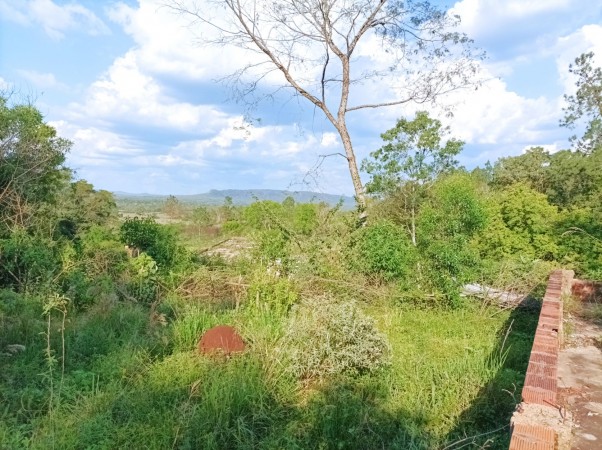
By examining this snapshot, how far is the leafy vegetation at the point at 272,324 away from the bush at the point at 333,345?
17 millimetres

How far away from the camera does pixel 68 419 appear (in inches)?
140

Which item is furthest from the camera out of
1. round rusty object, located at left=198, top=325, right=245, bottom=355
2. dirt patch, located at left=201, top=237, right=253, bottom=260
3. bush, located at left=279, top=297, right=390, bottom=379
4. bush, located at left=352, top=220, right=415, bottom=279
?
dirt patch, located at left=201, top=237, right=253, bottom=260

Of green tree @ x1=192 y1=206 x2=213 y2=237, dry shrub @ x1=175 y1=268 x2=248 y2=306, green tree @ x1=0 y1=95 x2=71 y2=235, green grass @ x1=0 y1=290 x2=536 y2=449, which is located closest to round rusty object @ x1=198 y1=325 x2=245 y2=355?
green grass @ x1=0 y1=290 x2=536 y2=449

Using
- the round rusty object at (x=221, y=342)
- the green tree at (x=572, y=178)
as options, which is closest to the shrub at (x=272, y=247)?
the round rusty object at (x=221, y=342)

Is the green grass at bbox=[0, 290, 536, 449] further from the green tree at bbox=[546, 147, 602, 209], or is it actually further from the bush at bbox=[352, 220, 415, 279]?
the green tree at bbox=[546, 147, 602, 209]

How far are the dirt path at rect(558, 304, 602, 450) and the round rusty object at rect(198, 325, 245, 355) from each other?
299 centimetres

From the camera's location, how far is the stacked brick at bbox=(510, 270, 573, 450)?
2.04 metres

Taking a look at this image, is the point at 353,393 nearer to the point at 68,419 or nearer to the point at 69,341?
the point at 68,419

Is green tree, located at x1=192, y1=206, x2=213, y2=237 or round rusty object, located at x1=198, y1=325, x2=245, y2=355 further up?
green tree, located at x1=192, y1=206, x2=213, y2=237

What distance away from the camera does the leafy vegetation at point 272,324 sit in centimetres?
351

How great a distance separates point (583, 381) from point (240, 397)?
2.66 meters

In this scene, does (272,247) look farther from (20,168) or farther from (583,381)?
(20,168)

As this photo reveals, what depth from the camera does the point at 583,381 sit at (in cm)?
322

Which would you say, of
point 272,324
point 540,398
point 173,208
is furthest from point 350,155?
point 173,208
